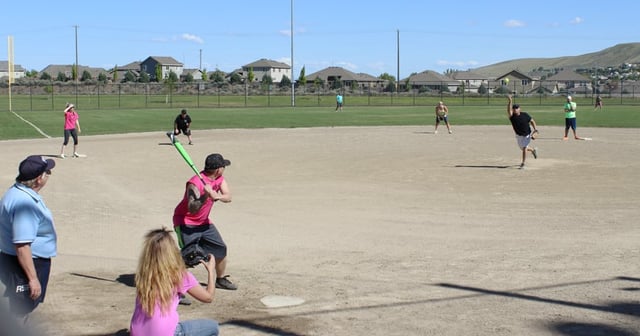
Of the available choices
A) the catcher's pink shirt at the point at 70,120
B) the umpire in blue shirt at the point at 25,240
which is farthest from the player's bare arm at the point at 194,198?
the catcher's pink shirt at the point at 70,120

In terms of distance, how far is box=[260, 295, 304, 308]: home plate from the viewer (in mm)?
8508

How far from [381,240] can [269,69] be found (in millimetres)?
170126

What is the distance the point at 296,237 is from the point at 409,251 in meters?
2.15

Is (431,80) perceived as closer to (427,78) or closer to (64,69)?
(427,78)

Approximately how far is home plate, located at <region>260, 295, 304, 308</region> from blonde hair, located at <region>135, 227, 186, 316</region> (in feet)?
10.8

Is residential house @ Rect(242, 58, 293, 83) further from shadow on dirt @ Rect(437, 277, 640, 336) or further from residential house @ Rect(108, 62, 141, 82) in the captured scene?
shadow on dirt @ Rect(437, 277, 640, 336)

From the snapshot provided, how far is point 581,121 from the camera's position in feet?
145

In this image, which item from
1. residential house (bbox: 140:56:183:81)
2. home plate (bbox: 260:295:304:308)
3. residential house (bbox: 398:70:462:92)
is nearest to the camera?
home plate (bbox: 260:295:304:308)

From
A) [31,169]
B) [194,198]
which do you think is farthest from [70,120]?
[31,169]

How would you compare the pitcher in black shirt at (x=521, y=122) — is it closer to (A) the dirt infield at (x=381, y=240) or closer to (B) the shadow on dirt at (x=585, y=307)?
(A) the dirt infield at (x=381, y=240)

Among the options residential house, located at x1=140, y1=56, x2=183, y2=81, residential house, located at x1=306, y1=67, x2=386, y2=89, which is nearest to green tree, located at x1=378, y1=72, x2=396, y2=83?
residential house, located at x1=306, y1=67, x2=386, y2=89

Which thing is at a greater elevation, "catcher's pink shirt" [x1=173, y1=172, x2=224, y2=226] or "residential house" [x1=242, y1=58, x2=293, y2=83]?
"residential house" [x1=242, y1=58, x2=293, y2=83]

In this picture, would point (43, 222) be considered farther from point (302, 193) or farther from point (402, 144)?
point (402, 144)

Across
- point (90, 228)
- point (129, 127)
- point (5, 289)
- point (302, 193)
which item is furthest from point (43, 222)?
point (129, 127)
